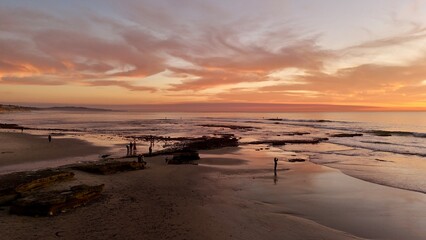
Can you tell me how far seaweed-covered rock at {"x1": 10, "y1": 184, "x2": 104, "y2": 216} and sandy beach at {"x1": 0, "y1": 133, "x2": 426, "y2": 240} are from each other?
1.22ft

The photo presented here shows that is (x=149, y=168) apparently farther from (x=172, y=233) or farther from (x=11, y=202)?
(x=172, y=233)

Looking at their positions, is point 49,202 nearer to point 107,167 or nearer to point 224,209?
point 224,209

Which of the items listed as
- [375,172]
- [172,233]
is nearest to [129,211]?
[172,233]

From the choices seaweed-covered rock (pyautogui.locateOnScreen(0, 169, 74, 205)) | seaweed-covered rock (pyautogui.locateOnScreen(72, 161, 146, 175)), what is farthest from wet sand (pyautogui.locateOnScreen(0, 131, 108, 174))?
seaweed-covered rock (pyautogui.locateOnScreen(0, 169, 74, 205))

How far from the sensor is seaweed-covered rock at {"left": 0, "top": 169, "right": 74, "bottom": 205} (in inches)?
567

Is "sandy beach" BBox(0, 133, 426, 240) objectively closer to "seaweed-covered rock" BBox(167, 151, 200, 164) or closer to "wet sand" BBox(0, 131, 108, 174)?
"seaweed-covered rock" BBox(167, 151, 200, 164)

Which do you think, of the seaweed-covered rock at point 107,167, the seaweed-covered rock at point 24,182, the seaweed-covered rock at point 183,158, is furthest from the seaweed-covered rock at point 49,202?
the seaweed-covered rock at point 183,158

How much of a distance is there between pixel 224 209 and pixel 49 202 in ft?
24.2


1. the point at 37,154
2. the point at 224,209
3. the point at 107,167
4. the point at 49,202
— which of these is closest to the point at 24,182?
the point at 49,202

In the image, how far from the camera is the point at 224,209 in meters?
14.9

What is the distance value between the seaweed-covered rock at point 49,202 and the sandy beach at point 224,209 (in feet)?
1.22

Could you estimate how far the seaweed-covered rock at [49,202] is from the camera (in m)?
12.7

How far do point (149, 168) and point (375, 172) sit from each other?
18.4m

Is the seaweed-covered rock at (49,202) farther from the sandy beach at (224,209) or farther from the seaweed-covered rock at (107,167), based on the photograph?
the seaweed-covered rock at (107,167)
